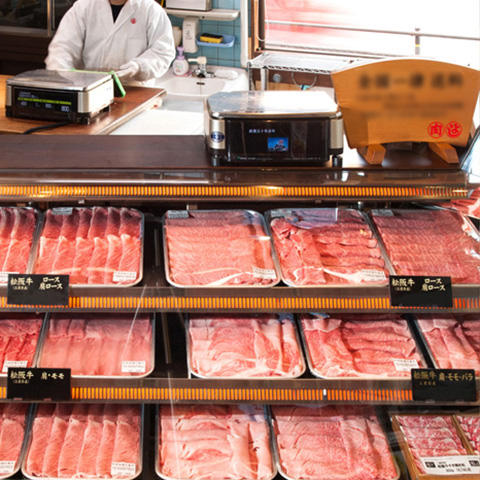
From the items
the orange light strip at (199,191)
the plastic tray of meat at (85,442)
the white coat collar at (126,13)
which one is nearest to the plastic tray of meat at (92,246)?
the orange light strip at (199,191)

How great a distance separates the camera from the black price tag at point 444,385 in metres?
2.12

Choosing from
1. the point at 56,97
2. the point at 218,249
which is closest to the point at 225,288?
the point at 218,249

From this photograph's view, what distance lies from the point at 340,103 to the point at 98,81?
2236 millimetres

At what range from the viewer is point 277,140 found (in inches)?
82.4

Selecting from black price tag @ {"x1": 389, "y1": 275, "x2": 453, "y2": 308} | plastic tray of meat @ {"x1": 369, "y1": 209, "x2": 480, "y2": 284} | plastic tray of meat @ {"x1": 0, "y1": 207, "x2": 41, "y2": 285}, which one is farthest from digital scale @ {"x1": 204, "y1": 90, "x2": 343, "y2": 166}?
plastic tray of meat @ {"x1": 0, "y1": 207, "x2": 41, "y2": 285}

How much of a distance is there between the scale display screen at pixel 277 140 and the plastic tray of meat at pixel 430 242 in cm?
41

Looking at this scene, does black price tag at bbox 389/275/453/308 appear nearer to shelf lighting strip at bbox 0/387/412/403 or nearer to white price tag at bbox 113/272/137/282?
shelf lighting strip at bbox 0/387/412/403

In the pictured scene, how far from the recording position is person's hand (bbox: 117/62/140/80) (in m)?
5.37

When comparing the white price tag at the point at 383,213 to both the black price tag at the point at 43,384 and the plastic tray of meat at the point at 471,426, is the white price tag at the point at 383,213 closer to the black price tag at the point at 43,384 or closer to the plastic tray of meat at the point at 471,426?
the plastic tray of meat at the point at 471,426

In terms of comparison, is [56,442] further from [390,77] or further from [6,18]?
[6,18]

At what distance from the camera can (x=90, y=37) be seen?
6098 mm

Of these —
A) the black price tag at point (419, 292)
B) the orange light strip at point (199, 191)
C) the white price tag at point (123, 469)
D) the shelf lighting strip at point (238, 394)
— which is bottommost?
the white price tag at point (123, 469)

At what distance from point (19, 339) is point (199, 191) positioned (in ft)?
2.89

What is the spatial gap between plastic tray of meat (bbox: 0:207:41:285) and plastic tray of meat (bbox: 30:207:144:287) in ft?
0.10
